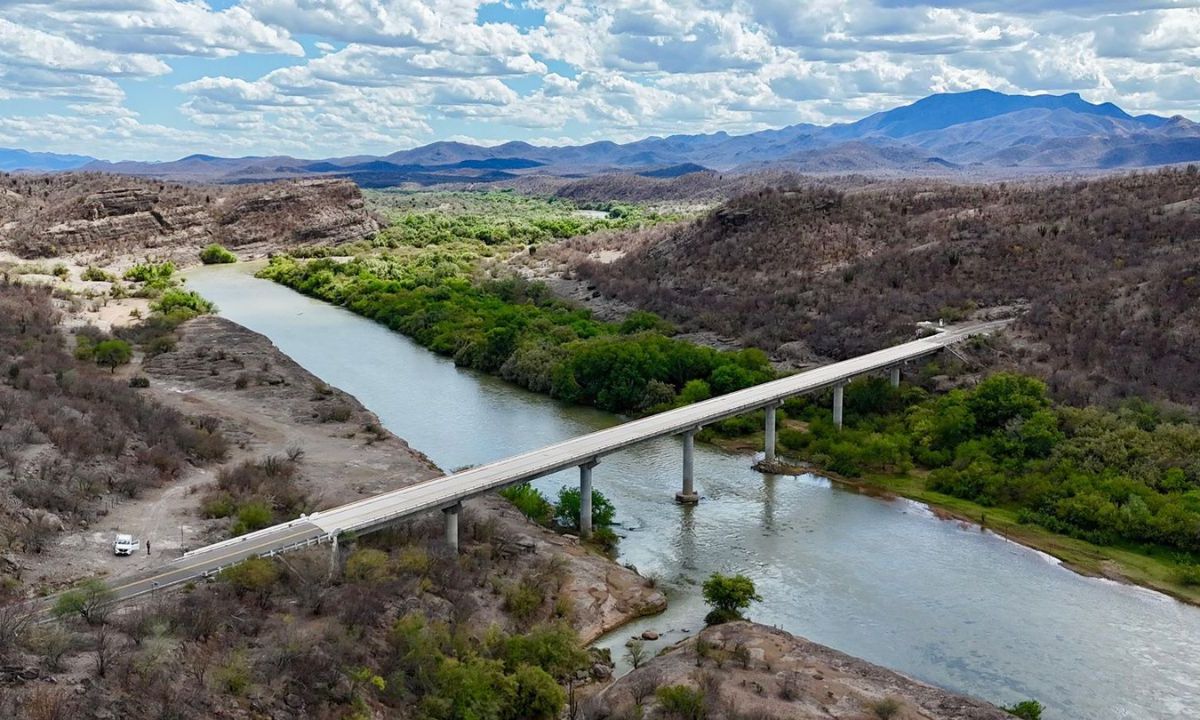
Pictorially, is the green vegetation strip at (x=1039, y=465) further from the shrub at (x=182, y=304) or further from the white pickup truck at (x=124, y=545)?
the shrub at (x=182, y=304)

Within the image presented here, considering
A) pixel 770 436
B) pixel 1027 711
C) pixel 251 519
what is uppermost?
pixel 251 519

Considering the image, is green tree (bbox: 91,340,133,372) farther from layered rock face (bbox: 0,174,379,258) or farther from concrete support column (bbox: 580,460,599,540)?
layered rock face (bbox: 0,174,379,258)

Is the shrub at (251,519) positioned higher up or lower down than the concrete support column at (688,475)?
higher up

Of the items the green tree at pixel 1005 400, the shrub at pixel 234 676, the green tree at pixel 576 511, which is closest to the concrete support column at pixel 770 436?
the green tree at pixel 1005 400

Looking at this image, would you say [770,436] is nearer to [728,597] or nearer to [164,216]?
[728,597]

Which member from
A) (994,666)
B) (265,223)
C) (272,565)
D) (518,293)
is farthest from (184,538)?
(265,223)

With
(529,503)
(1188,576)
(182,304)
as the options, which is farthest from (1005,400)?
(182,304)
